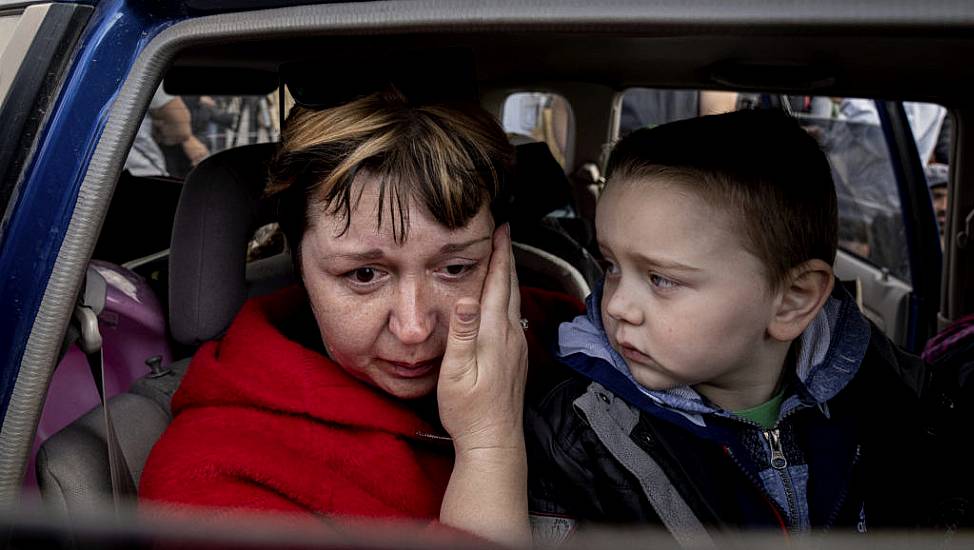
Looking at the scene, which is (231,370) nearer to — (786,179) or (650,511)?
(650,511)

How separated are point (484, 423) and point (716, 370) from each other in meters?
0.40

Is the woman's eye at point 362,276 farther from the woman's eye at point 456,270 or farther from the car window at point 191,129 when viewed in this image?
the car window at point 191,129

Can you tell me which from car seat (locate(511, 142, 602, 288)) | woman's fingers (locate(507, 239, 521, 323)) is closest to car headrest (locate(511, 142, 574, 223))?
car seat (locate(511, 142, 602, 288))

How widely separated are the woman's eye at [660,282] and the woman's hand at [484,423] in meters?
0.25

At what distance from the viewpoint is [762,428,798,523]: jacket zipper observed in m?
1.39

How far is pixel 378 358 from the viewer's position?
137 centimetres

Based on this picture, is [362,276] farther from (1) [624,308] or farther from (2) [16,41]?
(2) [16,41]

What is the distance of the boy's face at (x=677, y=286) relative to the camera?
4.25 ft

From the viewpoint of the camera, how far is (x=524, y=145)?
2582mm

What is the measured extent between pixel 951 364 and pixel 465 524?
1325 millimetres

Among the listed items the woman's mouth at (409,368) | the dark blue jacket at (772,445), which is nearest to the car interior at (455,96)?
the woman's mouth at (409,368)

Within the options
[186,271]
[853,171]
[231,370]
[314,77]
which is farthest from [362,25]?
[853,171]

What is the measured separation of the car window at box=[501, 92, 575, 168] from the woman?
282cm

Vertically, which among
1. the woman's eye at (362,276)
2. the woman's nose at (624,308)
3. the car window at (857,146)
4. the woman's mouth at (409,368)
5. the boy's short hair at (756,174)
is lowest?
the car window at (857,146)
